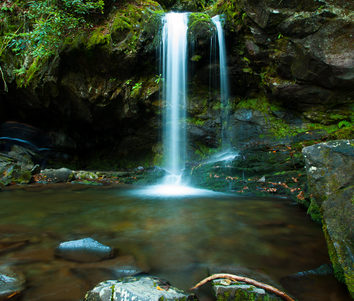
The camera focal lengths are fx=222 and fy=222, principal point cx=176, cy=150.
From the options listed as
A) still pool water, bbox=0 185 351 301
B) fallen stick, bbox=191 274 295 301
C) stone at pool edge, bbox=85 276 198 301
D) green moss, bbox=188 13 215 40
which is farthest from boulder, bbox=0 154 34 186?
fallen stick, bbox=191 274 295 301

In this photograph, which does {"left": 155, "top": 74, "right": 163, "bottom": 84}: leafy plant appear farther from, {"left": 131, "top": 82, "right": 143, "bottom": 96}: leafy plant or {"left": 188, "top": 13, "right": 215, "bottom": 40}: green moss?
{"left": 188, "top": 13, "right": 215, "bottom": 40}: green moss

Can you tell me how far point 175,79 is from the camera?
9039 millimetres

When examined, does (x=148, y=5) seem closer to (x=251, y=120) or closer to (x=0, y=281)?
(x=251, y=120)

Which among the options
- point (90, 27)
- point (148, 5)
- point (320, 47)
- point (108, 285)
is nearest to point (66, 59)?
point (90, 27)

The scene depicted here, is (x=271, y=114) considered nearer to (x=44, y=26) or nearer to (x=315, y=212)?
(x=315, y=212)

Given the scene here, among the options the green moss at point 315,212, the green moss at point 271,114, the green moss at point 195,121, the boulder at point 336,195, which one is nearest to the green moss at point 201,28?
the green moss at point 271,114

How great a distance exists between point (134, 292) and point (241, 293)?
71 centimetres

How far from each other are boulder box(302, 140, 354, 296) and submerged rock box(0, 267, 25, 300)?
2384 millimetres

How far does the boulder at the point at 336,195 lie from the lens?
160 cm

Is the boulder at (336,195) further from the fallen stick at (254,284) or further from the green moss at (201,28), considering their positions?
the green moss at (201,28)

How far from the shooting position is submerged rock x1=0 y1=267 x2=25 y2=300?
1.60m

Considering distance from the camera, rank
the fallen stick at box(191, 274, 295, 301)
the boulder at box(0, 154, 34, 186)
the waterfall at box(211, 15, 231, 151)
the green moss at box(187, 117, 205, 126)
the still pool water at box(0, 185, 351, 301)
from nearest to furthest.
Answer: the fallen stick at box(191, 274, 295, 301), the still pool water at box(0, 185, 351, 301), the boulder at box(0, 154, 34, 186), the waterfall at box(211, 15, 231, 151), the green moss at box(187, 117, 205, 126)

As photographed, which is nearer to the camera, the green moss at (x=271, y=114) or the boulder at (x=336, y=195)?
the boulder at (x=336, y=195)

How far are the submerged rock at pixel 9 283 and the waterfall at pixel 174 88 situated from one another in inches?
243
